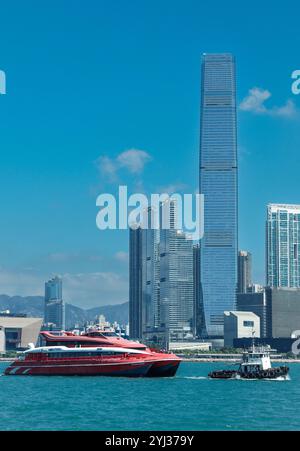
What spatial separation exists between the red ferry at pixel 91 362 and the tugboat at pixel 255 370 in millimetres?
8993

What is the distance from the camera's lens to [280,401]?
78.9 metres

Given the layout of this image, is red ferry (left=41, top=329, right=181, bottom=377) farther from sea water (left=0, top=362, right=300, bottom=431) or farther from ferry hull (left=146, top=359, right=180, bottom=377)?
sea water (left=0, top=362, right=300, bottom=431)

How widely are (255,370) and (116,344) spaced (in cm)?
1834

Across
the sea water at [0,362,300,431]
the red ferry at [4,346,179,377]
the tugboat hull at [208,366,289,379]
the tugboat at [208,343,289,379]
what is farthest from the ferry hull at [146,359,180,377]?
the tugboat at [208,343,289,379]

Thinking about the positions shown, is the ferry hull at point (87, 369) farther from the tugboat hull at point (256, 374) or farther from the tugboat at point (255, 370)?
the tugboat at point (255, 370)

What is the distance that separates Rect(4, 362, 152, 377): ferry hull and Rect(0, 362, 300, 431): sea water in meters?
1.96

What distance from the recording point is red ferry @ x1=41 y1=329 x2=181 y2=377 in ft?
366

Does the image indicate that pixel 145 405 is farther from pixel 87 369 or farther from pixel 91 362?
pixel 87 369

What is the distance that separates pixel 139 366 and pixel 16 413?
45.8m

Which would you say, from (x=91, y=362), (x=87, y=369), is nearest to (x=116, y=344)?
(x=91, y=362)

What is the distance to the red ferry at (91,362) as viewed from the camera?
4365 inches

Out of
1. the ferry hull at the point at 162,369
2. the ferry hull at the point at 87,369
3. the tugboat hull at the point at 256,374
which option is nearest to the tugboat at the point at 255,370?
the tugboat hull at the point at 256,374
